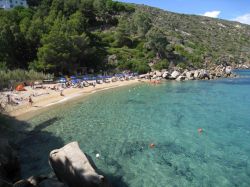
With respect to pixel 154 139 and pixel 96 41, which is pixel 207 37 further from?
pixel 154 139

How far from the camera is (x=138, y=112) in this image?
31531 mm

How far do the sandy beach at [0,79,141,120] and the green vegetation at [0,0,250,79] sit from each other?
34.6 feet

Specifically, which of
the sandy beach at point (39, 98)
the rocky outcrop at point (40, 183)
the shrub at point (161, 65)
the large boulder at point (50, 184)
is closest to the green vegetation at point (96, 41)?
the shrub at point (161, 65)

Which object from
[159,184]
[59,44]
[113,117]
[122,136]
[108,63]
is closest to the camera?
[159,184]

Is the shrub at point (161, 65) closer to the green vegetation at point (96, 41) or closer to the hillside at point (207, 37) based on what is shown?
the green vegetation at point (96, 41)

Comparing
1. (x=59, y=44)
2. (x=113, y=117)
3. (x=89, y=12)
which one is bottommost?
(x=113, y=117)

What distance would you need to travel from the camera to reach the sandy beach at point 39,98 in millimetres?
30891

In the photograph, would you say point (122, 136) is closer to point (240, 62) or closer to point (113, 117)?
point (113, 117)

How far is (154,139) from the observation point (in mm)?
21547

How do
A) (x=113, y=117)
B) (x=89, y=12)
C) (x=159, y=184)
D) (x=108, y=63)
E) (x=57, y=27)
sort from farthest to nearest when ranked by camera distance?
(x=89, y=12)
(x=108, y=63)
(x=57, y=27)
(x=113, y=117)
(x=159, y=184)

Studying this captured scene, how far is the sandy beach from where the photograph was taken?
101 feet

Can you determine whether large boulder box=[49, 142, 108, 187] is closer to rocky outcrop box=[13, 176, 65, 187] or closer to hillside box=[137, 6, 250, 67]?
rocky outcrop box=[13, 176, 65, 187]

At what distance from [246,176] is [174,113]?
1586 centimetres

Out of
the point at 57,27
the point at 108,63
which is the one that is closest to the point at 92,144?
the point at 57,27
